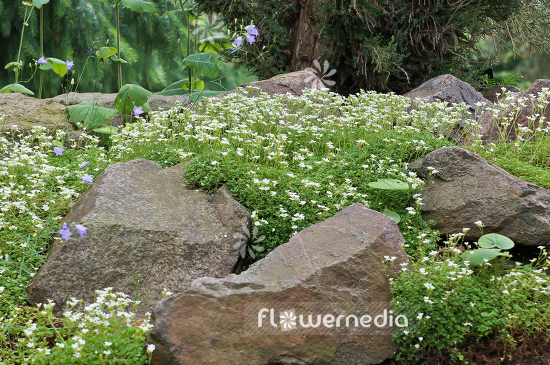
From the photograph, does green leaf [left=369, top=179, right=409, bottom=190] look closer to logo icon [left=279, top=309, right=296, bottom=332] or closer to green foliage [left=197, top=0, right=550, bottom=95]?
logo icon [left=279, top=309, right=296, bottom=332]

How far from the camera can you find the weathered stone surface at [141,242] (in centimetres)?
338

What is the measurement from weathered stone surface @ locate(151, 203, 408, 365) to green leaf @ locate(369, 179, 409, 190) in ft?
1.88

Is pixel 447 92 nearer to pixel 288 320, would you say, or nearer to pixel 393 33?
pixel 393 33

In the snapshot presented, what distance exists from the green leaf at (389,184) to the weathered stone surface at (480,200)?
15.1 inches

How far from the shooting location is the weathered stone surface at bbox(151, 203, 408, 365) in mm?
2709

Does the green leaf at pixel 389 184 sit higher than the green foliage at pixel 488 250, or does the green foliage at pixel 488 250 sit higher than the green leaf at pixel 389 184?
the green leaf at pixel 389 184

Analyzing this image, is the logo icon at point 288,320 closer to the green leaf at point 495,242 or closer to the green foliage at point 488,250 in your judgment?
the green foliage at point 488,250

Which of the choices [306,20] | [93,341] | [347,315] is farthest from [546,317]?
[306,20]

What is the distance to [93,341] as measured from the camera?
8.84ft

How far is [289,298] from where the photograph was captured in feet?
9.63

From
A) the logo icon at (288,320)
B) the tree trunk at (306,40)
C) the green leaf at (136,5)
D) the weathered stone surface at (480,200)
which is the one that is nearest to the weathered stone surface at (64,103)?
the tree trunk at (306,40)

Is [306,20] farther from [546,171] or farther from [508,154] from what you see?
[546,171]

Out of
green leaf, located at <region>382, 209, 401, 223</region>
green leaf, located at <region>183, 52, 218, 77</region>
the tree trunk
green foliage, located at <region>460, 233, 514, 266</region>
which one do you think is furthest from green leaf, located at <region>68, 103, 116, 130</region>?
green foliage, located at <region>460, 233, 514, 266</region>

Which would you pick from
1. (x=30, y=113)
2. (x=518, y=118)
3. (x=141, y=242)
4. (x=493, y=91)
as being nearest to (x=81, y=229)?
(x=141, y=242)
